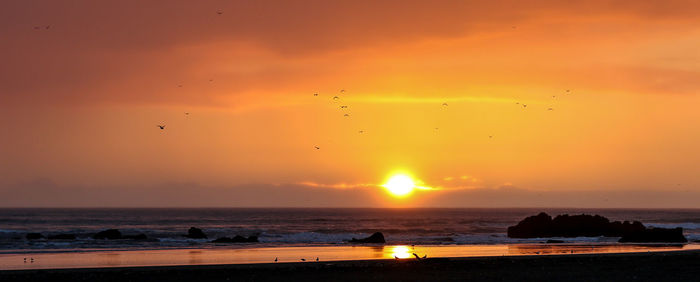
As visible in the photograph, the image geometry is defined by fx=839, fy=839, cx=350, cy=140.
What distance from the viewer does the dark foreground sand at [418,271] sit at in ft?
97.9

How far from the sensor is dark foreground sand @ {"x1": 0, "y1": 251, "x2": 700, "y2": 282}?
2984 cm

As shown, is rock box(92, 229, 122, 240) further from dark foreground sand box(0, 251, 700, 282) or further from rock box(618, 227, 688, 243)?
rock box(618, 227, 688, 243)

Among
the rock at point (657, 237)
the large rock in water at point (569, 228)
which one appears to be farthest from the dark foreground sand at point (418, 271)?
the large rock in water at point (569, 228)

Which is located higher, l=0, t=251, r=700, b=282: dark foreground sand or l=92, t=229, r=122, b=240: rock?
l=92, t=229, r=122, b=240: rock

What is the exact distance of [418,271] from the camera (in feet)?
106

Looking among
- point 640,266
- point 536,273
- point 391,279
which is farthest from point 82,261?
point 640,266

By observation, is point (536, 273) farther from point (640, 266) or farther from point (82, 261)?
point (82, 261)

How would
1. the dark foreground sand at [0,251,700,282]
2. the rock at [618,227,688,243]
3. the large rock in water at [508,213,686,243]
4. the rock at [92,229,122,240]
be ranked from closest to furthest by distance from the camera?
the dark foreground sand at [0,251,700,282] < the rock at [618,227,688,243] < the rock at [92,229,122,240] < the large rock in water at [508,213,686,243]

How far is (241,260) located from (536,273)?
16.6 m

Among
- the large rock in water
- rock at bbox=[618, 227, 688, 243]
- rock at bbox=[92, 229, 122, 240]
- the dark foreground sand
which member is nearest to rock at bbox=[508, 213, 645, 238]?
the large rock in water

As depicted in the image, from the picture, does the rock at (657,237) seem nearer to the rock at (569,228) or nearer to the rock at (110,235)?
the rock at (569,228)

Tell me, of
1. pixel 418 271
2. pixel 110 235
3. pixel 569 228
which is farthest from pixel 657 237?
pixel 110 235

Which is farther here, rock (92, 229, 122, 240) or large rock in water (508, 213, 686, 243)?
large rock in water (508, 213, 686, 243)

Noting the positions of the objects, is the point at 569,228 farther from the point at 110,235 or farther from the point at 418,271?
the point at 418,271
